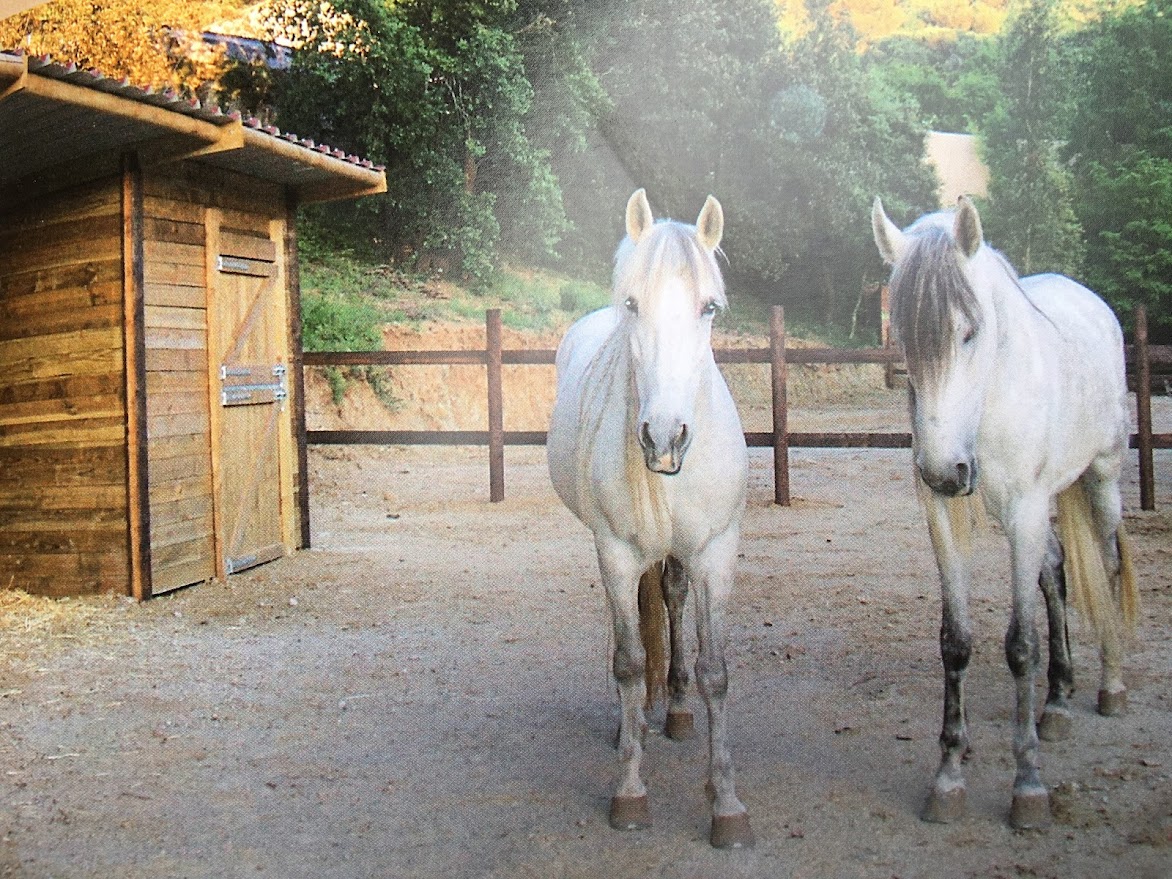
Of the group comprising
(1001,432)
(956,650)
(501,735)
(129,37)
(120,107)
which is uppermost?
(129,37)

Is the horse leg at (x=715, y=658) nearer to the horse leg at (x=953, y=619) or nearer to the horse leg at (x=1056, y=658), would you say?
the horse leg at (x=953, y=619)

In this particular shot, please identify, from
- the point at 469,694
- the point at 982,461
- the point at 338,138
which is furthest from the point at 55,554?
the point at 338,138

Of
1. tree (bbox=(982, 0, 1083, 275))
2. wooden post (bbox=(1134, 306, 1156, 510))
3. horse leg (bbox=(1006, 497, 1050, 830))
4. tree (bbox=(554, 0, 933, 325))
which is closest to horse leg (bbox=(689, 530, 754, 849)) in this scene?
horse leg (bbox=(1006, 497, 1050, 830))

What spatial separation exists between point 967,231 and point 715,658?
54.6 inches

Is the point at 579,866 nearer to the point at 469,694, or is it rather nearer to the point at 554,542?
the point at 469,694

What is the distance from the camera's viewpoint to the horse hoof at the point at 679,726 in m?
3.66

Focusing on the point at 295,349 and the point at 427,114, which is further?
the point at 427,114

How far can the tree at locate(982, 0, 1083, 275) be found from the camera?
28.4 meters

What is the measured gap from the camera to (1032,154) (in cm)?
2984

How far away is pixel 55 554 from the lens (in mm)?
6207

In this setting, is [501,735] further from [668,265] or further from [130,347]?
[130,347]

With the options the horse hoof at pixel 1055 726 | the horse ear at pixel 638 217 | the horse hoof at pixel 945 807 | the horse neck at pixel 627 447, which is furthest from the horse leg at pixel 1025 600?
the horse ear at pixel 638 217

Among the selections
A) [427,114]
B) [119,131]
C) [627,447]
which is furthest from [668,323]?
[427,114]

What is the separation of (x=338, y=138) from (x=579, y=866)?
67.8 ft
